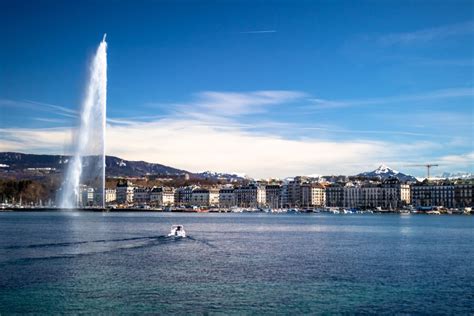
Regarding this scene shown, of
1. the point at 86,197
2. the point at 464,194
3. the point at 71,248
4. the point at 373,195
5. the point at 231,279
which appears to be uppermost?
the point at 464,194

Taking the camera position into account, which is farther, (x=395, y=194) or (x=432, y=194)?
(x=395, y=194)

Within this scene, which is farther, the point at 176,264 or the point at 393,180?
the point at 393,180

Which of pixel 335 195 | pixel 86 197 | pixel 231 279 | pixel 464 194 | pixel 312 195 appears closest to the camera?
pixel 231 279

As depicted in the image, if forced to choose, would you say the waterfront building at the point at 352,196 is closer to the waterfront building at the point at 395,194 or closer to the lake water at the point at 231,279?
the waterfront building at the point at 395,194

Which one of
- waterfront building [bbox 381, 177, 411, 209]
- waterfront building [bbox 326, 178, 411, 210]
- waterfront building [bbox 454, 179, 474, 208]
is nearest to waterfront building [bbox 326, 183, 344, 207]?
waterfront building [bbox 326, 178, 411, 210]

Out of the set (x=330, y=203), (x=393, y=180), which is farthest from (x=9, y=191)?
(x=393, y=180)

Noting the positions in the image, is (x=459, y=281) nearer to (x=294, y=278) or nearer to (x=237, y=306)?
(x=294, y=278)

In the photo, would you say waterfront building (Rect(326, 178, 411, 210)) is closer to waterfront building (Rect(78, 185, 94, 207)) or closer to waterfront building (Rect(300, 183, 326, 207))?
waterfront building (Rect(300, 183, 326, 207))

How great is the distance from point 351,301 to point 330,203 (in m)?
175

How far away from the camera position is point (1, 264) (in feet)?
102

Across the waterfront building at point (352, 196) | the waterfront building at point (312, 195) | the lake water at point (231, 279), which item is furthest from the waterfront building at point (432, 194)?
the lake water at point (231, 279)

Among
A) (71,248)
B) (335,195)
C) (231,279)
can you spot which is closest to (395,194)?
(335,195)

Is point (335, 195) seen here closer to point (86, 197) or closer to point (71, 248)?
point (86, 197)

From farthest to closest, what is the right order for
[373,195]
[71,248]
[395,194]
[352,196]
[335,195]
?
[335,195]
[352,196]
[373,195]
[395,194]
[71,248]
